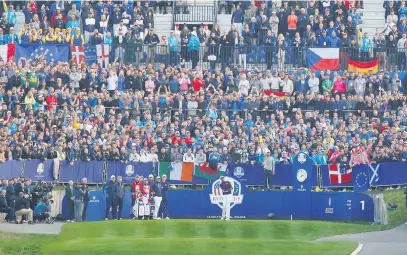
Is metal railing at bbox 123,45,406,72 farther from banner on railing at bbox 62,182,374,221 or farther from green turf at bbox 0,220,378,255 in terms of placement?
green turf at bbox 0,220,378,255

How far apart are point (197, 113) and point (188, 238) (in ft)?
39.2

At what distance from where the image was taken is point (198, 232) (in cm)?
5053

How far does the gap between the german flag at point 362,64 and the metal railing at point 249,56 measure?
4.2 inches

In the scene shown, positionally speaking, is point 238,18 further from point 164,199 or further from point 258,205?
point 164,199

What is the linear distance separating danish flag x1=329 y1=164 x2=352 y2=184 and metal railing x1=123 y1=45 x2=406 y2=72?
352 inches

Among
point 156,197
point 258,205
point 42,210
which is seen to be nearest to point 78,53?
point 156,197

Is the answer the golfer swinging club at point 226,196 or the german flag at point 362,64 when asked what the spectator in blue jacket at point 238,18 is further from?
the golfer swinging club at point 226,196

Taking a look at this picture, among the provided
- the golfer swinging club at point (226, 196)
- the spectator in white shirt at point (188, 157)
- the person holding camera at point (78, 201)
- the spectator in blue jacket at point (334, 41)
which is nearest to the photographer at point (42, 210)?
the person holding camera at point (78, 201)

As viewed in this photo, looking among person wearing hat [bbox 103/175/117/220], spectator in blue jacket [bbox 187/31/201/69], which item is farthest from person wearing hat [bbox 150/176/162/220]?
spectator in blue jacket [bbox 187/31/201/69]

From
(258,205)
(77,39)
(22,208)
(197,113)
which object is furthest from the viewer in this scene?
(77,39)

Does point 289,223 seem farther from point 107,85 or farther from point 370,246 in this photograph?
point 107,85

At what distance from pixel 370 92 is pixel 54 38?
50.2 feet

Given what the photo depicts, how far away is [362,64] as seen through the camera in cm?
6309

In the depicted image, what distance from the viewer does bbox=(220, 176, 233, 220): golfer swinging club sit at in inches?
2095
